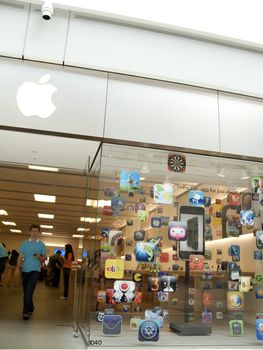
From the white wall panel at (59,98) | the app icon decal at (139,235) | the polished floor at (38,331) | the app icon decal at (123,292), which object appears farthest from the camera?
the app icon decal at (139,235)

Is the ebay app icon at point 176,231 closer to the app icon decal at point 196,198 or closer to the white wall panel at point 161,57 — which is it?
the app icon decal at point 196,198

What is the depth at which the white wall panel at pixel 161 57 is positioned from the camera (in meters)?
4.11

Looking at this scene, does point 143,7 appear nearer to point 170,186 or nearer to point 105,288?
point 170,186

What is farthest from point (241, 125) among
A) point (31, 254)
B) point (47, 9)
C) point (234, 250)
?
point (31, 254)

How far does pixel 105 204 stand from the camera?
12.9 ft

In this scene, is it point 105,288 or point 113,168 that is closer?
point 105,288

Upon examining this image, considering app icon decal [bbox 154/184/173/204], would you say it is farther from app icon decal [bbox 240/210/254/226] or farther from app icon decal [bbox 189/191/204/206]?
app icon decal [bbox 240/210/254/226]

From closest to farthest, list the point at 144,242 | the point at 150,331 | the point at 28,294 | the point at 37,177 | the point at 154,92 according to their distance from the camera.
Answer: the point at 150,331 < the point at 144,242 < the point at 154,92 < the point at 28,294 < the point at 37,177

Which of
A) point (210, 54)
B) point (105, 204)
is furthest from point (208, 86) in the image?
point (105, 204)

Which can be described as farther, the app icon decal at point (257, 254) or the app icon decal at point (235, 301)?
the app icon decal at point (257, 254)

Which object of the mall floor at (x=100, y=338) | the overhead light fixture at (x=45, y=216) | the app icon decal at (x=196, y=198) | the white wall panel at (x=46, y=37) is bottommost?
the mall floor at (x=100, y=338)

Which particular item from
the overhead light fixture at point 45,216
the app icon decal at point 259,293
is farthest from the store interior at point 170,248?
the overhead light fixture at point 45,216

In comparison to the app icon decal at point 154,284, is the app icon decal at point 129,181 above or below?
above

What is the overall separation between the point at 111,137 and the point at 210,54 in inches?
63.8
